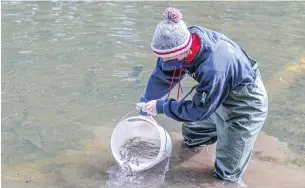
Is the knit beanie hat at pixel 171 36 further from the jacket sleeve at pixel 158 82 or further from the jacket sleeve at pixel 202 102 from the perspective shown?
the jacket sleeve at pixel 158 82

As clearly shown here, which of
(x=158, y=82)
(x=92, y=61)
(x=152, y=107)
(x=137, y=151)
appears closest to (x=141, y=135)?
(x=137, y=151)

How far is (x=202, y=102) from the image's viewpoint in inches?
132

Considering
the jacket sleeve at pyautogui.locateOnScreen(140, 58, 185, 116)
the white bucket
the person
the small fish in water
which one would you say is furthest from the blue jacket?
the small fish in water

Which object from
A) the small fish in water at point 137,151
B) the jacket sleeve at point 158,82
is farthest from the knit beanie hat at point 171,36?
the small fish in water at point 137,151

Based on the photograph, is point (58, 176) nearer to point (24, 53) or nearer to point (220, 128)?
point (220, 128)

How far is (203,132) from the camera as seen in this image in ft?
14.3

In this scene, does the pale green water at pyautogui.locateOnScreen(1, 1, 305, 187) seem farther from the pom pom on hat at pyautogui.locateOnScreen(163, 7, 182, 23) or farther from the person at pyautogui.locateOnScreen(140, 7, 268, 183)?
the pom pom on hat at pyautogui.locateOnScreen(163, 7, 182, 23)

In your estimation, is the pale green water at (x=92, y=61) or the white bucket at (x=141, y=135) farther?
the pale green water at (x=92, y=61)

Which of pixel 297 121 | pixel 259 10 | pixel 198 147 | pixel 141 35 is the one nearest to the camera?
pixel 198 147

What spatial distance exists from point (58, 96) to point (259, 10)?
471 cm

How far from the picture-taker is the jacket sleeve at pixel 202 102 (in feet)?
10.7

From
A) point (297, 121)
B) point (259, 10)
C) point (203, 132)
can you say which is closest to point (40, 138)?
point (203, 132)

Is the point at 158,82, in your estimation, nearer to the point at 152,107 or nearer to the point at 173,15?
the point at 152,107

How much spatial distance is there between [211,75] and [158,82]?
0.79 metres
